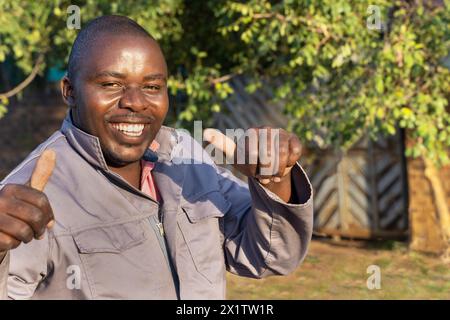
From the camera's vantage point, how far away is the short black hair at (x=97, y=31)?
7.97 feet

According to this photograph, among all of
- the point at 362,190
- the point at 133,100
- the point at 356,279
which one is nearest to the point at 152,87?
the point at 133,100

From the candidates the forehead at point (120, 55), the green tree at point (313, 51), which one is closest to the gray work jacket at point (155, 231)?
the forehead at point (120, 55)

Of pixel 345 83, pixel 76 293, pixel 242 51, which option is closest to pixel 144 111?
pixel 76 293

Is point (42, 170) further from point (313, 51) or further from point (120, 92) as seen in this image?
point (313, 51)

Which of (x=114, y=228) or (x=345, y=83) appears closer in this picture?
(x=114, y=228)

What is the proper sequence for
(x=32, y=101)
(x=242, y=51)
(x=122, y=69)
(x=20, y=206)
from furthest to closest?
(x=32, y=101) < (x=242, y=51) < (x=122, y=69) < (x=20, y=206)

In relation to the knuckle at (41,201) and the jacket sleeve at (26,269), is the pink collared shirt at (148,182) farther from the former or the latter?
the knuckle at (41,201)

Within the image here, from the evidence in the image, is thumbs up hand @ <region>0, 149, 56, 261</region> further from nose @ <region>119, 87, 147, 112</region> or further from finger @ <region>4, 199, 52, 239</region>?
nose @ <region>119, 87, 147, 112</region>

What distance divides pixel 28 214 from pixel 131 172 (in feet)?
2.76

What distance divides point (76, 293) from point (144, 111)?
0.61m

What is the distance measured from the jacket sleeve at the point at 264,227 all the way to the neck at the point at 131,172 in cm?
30

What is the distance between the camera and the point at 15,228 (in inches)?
67.6

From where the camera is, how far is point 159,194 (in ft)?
8.31
